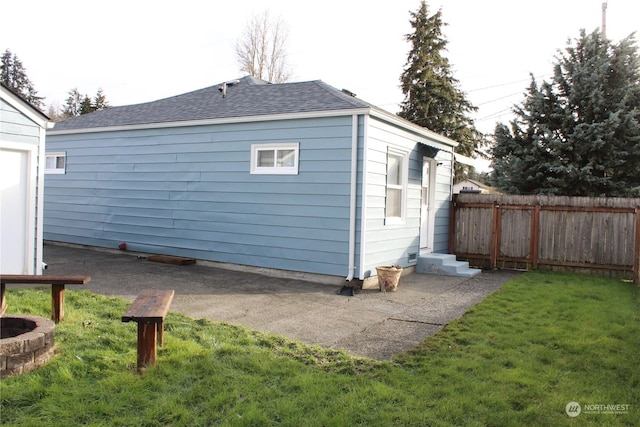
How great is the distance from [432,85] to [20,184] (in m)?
22.5

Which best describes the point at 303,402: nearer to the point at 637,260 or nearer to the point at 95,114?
the point at 637,260

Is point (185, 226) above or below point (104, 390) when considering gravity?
above

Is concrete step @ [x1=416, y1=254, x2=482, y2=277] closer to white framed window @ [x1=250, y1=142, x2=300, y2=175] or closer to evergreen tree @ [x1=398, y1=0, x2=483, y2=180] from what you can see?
white framed window @ [x1=250, y1=142, x2=300, y2=175]

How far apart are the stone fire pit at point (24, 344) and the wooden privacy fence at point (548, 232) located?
31.6 feet

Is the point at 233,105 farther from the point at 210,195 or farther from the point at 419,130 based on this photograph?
the point at 419,130

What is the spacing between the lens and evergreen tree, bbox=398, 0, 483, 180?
2602 centimetres

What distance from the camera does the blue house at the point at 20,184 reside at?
6.76m

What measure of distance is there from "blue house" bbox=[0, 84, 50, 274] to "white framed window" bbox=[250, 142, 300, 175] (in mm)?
→ 3531

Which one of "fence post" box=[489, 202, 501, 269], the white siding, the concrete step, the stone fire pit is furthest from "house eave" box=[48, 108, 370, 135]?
the stone fire pit

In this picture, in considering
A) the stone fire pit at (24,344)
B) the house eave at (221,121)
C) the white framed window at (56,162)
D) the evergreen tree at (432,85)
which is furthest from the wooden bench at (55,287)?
the evergreen tree at (432,85)

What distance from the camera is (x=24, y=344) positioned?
12.3ft

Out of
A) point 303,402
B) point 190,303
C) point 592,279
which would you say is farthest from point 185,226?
point 592,279

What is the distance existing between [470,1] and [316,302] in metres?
5.05

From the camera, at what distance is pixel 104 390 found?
354 cm
